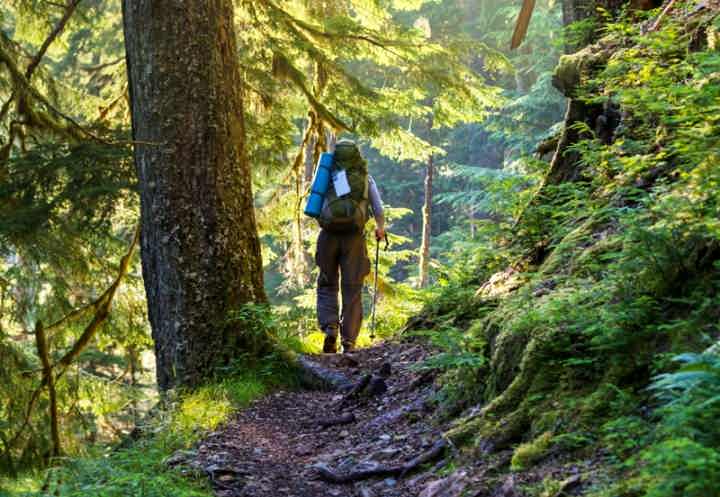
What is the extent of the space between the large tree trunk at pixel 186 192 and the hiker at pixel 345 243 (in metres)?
1.54

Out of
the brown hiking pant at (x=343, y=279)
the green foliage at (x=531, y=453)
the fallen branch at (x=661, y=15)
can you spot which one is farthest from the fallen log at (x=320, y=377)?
the fallen branch at (x=661, y=15)

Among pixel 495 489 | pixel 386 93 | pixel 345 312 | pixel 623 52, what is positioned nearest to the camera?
pixel 495 489

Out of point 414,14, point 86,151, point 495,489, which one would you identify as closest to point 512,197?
point 495,489

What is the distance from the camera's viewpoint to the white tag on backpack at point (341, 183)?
7.23 metres

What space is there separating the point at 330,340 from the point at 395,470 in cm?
422

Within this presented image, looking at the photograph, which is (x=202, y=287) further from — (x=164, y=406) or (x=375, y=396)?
(x=375, y=396)

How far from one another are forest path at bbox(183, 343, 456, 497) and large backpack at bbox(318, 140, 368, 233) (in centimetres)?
197

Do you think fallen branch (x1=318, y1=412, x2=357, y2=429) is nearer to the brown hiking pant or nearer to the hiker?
the hiker

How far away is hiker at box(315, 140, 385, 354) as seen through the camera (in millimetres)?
7324

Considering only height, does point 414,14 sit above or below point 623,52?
above

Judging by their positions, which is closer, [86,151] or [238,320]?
[238,320]

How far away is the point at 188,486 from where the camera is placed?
3.56 metres

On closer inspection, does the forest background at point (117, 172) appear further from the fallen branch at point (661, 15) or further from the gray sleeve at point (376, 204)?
the gray sleeve at point (376, 204)

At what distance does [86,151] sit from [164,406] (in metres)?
2.87
